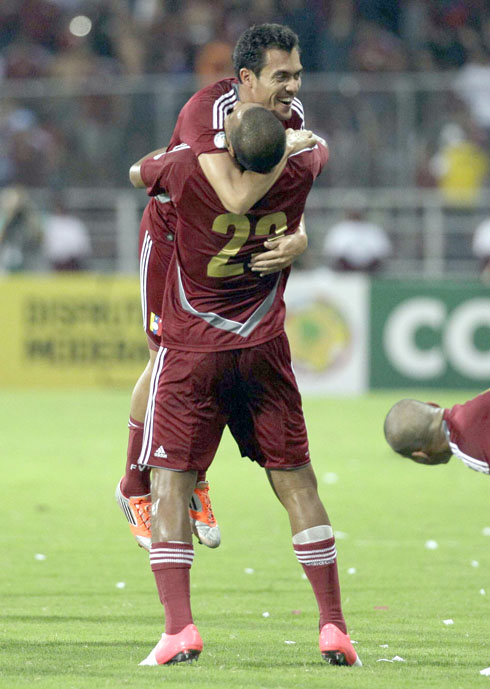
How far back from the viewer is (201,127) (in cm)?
476

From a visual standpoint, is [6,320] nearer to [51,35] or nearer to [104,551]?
[51,35]

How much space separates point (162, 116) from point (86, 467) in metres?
7.50

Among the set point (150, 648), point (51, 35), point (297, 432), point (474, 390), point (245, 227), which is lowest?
point (474, 390)

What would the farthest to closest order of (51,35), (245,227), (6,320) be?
1. (51,35)
2. (6,320)
3. (245,227)

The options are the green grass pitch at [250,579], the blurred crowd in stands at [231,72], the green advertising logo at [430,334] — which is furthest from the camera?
the blurred crowd in stands at [231,72]

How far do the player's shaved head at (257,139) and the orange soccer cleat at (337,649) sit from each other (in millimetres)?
1668

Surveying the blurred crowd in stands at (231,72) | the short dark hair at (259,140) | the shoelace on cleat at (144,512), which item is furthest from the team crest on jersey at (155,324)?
the blurred crowd in stands at (231,72)

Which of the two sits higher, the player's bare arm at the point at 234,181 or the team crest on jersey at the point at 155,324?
the player's bare arm at the point at 234,181

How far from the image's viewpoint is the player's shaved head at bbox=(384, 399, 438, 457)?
4.26 meters

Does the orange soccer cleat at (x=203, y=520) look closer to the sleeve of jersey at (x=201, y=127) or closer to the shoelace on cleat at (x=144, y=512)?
the shoelace on cleat at (x=144, y=512)

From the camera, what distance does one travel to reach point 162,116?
1753 cm

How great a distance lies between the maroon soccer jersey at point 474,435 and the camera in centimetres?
420

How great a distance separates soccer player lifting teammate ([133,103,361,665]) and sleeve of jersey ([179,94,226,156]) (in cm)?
5

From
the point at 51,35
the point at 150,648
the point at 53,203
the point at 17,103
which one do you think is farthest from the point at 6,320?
the point at 150,648
